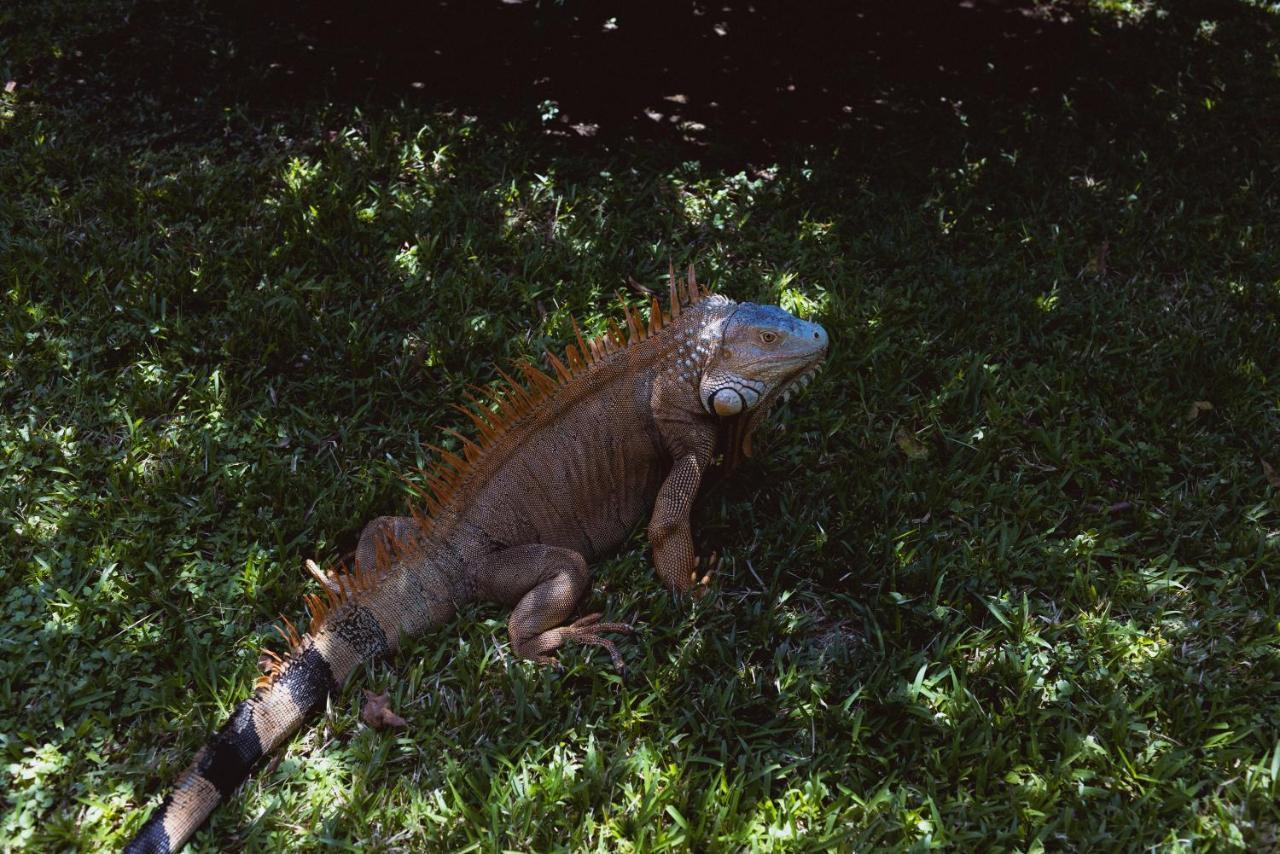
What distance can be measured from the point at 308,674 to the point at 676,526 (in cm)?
137

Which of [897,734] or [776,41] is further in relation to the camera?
[776,41]

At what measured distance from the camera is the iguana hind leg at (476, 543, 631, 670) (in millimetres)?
3379

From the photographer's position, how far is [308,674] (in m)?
3.16

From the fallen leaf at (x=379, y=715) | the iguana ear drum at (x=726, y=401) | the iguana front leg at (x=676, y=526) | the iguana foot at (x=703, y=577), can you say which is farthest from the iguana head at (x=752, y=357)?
the fallen leaf at (x=379, y=715)

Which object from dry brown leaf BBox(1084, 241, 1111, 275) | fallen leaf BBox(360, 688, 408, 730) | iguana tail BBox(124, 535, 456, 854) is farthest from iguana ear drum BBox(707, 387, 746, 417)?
dry brown leaf BBox(1084, 241, 1111, 275)

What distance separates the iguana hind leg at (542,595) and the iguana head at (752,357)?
0.79m

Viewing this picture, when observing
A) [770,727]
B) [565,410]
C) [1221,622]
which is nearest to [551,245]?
[565,410]

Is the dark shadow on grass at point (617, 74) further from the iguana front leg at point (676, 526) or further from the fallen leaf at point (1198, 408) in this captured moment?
the iguana front leg at point (676, 526)

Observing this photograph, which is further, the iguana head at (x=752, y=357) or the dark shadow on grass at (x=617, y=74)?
the dark shadow on grass at (x=617, y=74)

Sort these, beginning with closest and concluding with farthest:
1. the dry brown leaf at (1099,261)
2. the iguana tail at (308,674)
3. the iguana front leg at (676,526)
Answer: the iguana tail at (308,674), the iguana front leg at (676,526), the dry brown leaf at (1099,261)

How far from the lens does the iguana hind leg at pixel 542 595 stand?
133 inches

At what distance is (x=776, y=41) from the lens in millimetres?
6707

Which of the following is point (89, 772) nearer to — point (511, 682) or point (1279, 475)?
point (511, 682)

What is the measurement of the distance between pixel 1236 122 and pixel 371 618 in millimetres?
6623
